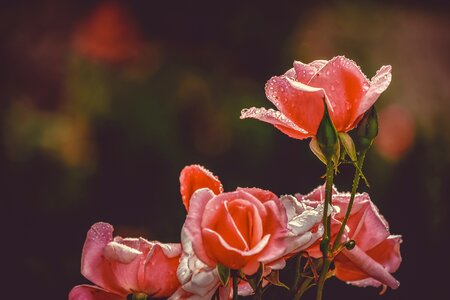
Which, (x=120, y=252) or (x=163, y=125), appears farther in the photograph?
(x=163, y=125)

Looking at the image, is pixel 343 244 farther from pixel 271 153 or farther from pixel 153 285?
pixel 271 153

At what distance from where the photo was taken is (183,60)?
2197 millimetres

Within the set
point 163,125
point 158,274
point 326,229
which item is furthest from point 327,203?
point 163,125

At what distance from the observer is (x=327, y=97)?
1.93 feet

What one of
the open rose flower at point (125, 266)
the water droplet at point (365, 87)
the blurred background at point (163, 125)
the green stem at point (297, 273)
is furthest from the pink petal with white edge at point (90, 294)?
the blurred background at point (163, 125)

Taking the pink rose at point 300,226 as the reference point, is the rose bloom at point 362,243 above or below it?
below

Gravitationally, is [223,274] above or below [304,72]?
below

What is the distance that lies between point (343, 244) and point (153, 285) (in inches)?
5.1

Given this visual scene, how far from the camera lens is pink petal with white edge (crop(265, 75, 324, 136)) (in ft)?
1.90

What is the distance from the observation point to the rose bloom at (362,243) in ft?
1.94

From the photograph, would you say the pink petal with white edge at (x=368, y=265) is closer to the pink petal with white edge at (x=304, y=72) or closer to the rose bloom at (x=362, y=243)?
the rose bloom at (x=362, y=243)

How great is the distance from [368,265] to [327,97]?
12 centimetres

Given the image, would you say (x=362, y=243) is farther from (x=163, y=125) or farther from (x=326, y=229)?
(x=163, y=125)

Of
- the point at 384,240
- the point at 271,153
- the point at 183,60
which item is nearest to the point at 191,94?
the point at 183,60
